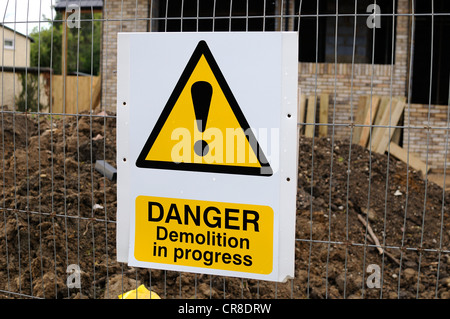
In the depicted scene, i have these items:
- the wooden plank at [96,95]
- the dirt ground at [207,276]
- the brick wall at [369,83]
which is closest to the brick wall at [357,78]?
the brick wall at [369,83]

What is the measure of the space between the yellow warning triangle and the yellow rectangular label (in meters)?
0.21

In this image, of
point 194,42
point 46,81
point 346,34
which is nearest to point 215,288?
point 194,42

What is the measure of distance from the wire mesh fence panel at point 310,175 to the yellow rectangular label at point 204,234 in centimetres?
70

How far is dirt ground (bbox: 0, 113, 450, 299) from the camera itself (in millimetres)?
4867

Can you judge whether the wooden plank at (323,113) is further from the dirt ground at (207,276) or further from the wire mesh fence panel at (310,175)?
the dirt ground at (207,276)

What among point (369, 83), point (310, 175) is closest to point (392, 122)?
point (369, 83)

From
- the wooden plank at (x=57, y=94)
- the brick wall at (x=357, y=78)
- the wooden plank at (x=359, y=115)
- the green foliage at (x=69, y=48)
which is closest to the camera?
the wooden plank at (x=359, y=115)

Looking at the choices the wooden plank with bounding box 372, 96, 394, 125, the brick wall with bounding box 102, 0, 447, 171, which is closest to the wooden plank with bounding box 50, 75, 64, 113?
the brick wall with bounding box 102, 0, 447, 171

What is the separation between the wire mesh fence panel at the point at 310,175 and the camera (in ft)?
14.8

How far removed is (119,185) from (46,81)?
50.0 feet

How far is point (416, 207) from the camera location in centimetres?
842

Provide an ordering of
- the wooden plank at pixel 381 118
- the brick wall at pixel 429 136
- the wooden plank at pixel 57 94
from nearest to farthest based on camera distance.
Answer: the wooden plank at pixel 381 118 → the brick wall at pixel 429 136 → the wooden plank at pixel 57 94

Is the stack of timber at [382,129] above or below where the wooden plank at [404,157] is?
above

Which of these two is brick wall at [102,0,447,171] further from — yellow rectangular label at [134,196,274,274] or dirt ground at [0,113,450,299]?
yellow rectangular label at [134,196,274,274]
